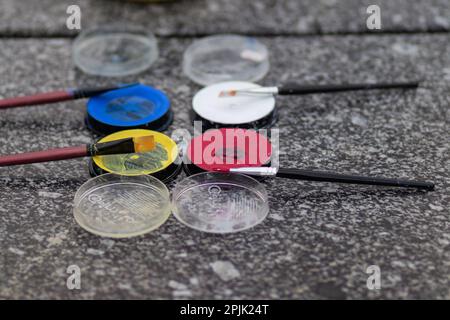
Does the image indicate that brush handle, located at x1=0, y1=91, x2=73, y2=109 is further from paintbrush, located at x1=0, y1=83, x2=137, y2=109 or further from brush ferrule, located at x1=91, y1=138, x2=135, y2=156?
brush ferrule, located at x1=91, y1=138, x2=135, y2=156

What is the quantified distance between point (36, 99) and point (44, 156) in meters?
0.18

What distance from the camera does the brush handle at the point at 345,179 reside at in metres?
0.89

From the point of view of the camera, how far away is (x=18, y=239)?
0.83 meters

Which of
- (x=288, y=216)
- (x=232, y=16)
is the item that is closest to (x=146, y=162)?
(x=288, y=216)

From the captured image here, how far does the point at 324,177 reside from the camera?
89 cm

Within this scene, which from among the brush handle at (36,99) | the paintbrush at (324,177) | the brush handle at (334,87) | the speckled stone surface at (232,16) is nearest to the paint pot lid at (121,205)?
the paintbrush at (324,177)

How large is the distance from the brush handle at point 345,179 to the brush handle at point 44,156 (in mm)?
279

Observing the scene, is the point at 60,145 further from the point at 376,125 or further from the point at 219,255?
the point at 376,125

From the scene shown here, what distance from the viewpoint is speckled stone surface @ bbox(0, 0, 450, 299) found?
77 centimetres

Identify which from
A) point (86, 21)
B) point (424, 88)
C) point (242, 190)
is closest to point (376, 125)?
point (424, 88)

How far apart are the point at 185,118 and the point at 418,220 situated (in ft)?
1.37

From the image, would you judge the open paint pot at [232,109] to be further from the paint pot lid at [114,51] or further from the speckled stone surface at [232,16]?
the speckled stone surface at [232,16]

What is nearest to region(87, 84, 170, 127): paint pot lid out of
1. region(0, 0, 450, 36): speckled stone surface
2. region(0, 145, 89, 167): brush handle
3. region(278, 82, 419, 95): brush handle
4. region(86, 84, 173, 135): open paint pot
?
region(86, 84, 173, 135): open paint pot

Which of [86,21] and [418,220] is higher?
[86,21]
